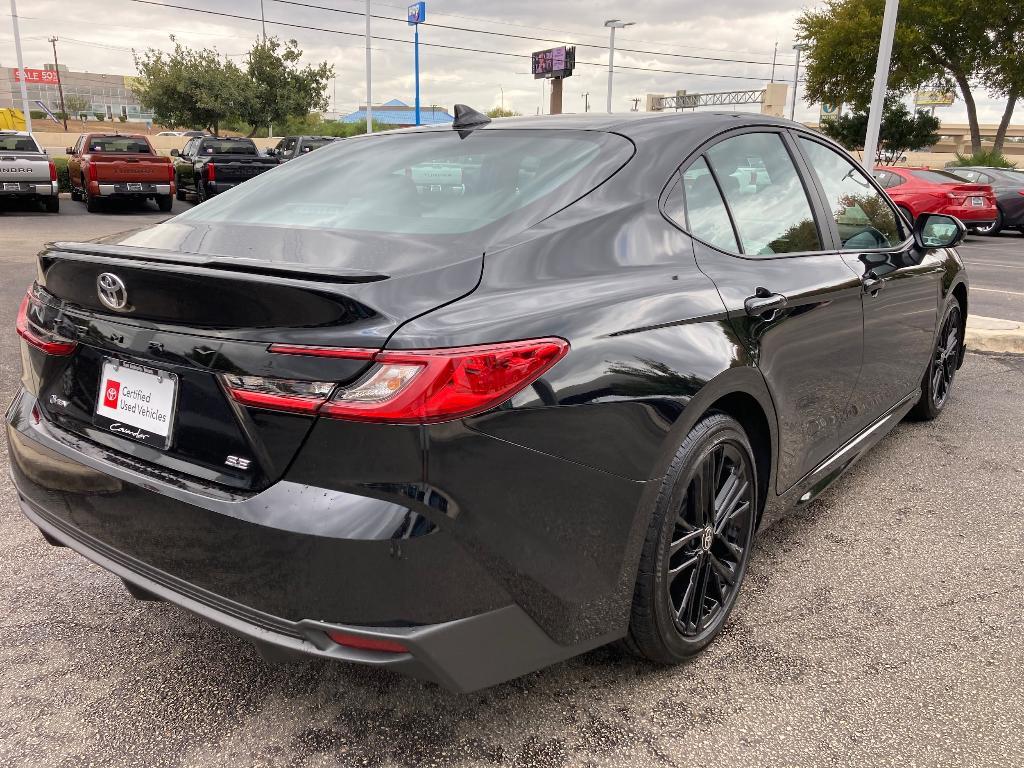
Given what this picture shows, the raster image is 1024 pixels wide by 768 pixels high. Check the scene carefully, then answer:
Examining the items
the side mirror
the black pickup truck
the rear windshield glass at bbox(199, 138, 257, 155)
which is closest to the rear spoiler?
the side mirror

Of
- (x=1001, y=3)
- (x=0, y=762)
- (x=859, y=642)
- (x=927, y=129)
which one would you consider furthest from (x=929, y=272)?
(x=927, y=129)

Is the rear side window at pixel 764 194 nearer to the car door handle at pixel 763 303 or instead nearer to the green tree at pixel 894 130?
the car door handle at pixel 763 303

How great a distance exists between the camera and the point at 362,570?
1669 millimetres

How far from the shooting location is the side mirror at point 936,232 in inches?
152

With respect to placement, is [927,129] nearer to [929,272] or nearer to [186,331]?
[929,272]

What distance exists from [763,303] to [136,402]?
5.73 ft

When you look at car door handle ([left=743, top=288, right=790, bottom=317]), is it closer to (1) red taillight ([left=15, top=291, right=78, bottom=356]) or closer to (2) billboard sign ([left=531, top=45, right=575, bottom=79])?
(1) red taillight ([left=15, top=291, right=78, bottom=356])

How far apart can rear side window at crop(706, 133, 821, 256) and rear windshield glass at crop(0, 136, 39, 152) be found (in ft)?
60.3

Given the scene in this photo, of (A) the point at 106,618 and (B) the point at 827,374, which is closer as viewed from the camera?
(A) the point at 106,618

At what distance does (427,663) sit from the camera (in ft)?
5.66

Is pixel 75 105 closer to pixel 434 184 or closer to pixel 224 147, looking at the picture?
pixel 224 147

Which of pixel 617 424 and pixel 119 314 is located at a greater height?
pixel 119 314

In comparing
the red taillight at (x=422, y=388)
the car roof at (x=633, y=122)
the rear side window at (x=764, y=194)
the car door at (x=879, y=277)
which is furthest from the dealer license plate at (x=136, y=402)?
the car door at (x=879, y=277)

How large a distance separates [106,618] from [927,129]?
143ft
